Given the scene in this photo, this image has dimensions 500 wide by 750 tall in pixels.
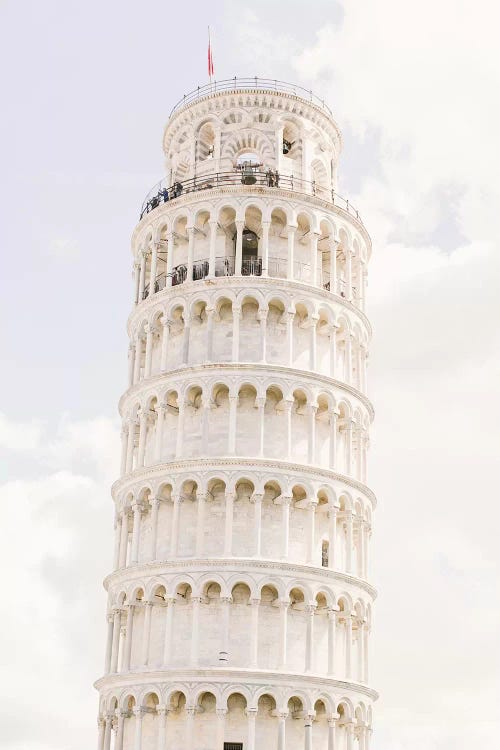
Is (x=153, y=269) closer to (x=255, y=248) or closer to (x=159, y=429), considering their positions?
(x=255, y=248)

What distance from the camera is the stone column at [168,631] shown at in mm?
44656

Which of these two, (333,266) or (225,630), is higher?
(333,266)

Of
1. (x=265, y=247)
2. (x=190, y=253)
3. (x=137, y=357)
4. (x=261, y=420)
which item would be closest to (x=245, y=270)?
(x=265, y=247)

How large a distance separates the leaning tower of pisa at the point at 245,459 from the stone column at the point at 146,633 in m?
0.06

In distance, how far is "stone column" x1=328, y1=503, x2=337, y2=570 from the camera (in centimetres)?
4725

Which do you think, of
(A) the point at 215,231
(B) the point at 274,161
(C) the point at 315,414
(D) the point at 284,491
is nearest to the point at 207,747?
(D) the point at 284,491

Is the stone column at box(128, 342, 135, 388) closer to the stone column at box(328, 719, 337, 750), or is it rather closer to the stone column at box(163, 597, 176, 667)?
the stone column at box(163, 597, 176, 667)

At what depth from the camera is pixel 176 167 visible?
56781 millimetres

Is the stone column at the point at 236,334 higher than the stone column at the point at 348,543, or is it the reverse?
the stone column at the point at 236,334

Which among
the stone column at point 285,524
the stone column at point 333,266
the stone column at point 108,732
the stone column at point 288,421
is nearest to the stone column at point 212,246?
the stone column at point 333,266

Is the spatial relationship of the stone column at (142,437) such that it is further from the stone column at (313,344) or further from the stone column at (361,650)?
the stone column at (361,650)

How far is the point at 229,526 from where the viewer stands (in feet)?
151

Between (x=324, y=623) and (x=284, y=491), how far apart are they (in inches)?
225

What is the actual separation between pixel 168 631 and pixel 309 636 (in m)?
5.70
